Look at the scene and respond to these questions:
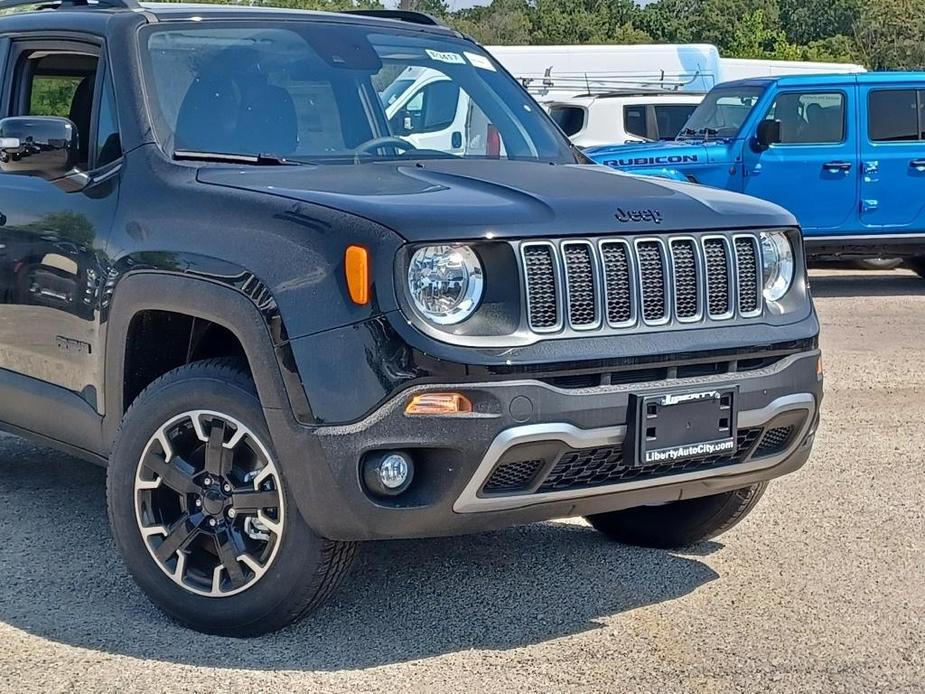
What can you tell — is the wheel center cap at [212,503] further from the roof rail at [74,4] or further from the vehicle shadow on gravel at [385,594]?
the roof rail at [74,4]

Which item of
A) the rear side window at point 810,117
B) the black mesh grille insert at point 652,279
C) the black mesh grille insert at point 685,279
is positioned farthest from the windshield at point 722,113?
the black mesh grille insert at point 652,279

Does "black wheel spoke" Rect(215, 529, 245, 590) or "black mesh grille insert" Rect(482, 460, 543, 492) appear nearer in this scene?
"black mesh grille insert" Rect(482, 460, 543, 492)

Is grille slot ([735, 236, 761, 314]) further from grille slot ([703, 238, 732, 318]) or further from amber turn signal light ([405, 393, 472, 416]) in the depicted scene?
amber turn signal light ([405, 393, 472, 416])

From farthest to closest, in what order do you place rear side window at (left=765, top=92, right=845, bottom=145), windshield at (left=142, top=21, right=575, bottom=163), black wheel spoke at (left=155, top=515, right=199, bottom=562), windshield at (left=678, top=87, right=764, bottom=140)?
windshield at (left=678, top=87, right=764, bottom=140)
rear side window at (left=765, top=92, right=845, bottom=145)
windshield at (left=142, top=21, right=575, bottom=163)
black wheel spoke at (left=155, top=515, right=199, bottom=562)

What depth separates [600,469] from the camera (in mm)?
4082

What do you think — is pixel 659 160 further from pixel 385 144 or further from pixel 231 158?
pixel 231 158

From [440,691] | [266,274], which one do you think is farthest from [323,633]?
[266,274]

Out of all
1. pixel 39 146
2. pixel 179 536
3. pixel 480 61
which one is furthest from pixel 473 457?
pixel 480 61

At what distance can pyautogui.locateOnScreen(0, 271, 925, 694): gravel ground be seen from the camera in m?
4.03

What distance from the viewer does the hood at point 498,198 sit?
12.9ft

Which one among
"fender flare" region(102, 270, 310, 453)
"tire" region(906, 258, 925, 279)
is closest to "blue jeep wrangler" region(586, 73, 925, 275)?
"tire" region(906, 258, 925, 279)

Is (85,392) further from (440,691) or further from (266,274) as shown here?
(440,691)

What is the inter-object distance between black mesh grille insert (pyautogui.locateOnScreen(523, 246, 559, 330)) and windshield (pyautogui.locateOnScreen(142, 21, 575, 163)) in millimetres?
1136

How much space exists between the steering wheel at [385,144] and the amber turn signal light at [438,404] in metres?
1.46
